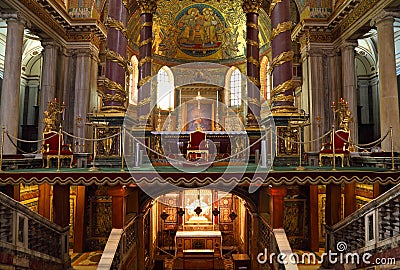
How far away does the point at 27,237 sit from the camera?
6.11 metres

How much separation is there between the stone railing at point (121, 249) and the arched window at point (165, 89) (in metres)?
13.4

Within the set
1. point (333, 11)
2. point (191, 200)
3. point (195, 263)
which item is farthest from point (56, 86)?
point (333, 11)

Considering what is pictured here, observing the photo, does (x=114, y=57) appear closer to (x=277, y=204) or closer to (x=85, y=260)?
(x=85, y=260)

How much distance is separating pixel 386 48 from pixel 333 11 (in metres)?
3.79

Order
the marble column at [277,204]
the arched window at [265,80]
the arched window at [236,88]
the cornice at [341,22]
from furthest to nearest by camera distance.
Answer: the arched window at [236,88]
the arched window at [265,80]
the cornice at [341,22]
the marble column at [277,204]

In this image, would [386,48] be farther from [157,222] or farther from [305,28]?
[157,222]

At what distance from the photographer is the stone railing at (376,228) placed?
5.10 metres

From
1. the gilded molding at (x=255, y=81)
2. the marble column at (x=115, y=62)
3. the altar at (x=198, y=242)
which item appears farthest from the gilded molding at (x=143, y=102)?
the altar at (x=198, y=242)

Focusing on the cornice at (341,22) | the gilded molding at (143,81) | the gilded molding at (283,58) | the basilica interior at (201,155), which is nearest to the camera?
the basilica interior at (201,155)

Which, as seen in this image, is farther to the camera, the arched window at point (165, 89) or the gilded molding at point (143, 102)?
the arched window at point (165, 89)

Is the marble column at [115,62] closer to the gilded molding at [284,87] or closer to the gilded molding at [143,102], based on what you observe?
the gilded molding at [143,102]

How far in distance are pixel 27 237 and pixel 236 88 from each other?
1806 centimetres

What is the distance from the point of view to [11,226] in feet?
18.5

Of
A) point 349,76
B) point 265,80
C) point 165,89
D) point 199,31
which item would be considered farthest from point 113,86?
point 199,31
